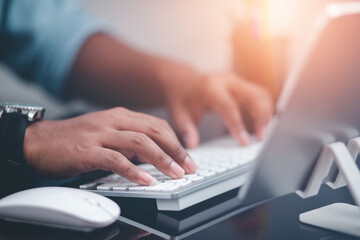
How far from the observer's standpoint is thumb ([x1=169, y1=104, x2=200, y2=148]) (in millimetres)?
776

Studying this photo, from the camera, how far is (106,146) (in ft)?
1.52

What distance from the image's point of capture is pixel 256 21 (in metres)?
1.15

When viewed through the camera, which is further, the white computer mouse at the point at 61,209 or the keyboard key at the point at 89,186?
the keyboard key at the point at 89,186

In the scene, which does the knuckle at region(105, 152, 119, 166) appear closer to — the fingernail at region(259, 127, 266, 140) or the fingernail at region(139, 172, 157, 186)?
the fingernail at region(139, 172, 157, 186)

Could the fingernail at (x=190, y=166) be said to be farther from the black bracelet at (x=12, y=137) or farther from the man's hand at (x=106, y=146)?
the black bracelet at (x=12, y=137)

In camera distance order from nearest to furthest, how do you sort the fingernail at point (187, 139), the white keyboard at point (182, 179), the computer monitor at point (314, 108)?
1. the computer monitor at point (314, 108)
2. the white keyboard at point (182, 179)
3. the fingernail at point (187, 139)

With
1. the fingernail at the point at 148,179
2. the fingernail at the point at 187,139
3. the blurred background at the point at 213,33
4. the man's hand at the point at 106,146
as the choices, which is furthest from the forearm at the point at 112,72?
the fingernail at the point at 148,179

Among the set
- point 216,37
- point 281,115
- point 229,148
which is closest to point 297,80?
point 281,115

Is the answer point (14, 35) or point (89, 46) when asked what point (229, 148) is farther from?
point (14, 35)

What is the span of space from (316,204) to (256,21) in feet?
2.91

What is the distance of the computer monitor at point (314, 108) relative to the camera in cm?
26

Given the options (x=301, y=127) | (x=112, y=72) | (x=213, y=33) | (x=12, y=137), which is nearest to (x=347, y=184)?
(x=301, y=127)

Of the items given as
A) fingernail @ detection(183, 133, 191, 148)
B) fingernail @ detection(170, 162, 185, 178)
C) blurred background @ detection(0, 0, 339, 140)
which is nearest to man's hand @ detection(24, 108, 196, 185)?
fingernail @ detection(170, 162, 185, 178)

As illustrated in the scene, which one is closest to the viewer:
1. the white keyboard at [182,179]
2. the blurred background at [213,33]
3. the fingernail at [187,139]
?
the white keyboard at [182,179]
